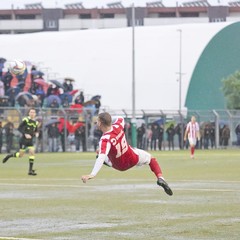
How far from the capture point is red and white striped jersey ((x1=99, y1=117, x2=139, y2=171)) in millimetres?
15328

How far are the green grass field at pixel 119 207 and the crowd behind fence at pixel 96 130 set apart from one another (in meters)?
27.1

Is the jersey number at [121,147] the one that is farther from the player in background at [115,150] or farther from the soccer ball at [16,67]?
the soccer ball at [16,67]

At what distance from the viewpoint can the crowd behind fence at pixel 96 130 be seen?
57.9 metres

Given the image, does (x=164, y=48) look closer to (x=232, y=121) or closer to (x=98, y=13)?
(x=232, y=121)

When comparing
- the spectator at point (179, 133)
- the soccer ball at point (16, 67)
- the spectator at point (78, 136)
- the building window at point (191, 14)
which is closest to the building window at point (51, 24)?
the building window at point (191, 14)

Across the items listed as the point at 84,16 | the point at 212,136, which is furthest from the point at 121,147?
the point at 84,16

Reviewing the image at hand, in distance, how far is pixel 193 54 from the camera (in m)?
97.5

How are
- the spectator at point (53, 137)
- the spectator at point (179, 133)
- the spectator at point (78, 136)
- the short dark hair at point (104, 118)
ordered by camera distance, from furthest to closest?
the spectator at point (179, 133), the spectator at point (78, 136), the spectator at point (53, 137), the short dark hair at point (104, 118)

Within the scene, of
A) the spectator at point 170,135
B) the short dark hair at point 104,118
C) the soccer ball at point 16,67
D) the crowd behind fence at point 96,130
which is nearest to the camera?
the short dark hair at point 104,118

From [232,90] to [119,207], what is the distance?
80.4m

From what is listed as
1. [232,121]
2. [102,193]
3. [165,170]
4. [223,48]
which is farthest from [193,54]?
[102,193]

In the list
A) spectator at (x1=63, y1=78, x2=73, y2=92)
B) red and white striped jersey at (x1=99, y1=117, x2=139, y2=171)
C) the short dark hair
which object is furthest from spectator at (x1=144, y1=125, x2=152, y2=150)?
the short dark hair

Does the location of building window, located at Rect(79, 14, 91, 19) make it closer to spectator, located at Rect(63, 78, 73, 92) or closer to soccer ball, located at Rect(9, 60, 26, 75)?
spectator, located at Rect(63, 78, 73, 92)

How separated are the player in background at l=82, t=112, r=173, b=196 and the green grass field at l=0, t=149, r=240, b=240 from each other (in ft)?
3.17
